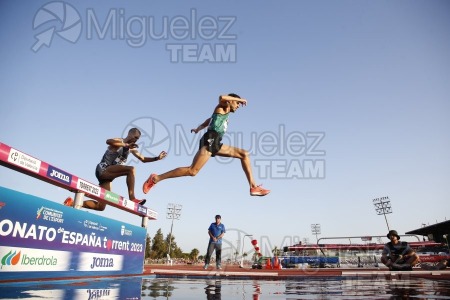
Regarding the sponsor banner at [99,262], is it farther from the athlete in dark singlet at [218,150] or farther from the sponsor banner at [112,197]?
the athlete in dark singlet at [218,150]

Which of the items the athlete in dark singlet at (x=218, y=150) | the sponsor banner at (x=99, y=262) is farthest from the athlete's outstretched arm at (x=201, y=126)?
the sponsor banner at (x=99, y=262)

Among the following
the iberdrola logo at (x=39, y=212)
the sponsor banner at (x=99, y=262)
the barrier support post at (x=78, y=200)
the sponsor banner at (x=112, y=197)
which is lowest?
the sponsor banner at (x=99, y=262)

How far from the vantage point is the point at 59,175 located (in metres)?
4.91

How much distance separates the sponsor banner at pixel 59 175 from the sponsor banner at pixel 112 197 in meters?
1.16

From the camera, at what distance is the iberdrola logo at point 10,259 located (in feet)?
12.2

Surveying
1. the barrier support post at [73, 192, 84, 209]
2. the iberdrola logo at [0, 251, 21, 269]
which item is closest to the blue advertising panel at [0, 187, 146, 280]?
the iberdrola logo at [0, 251, 21, 269]

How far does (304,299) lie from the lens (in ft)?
9.27

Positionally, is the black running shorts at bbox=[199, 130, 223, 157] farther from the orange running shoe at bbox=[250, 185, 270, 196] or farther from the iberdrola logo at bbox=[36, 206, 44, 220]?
the iberdrola logo at bbox=[36, 206, 44, 220]

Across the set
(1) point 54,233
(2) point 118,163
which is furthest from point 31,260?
(2) point 118,163

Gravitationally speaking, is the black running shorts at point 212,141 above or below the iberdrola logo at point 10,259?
above

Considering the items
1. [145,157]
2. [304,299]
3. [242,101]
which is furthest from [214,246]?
[304,299]

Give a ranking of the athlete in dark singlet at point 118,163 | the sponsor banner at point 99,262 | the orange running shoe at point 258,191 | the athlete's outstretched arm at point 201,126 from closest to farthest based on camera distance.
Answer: the sponsor banner at point 99,262 < the orange running shoe at point 258,191 < the athlete's outstretched arm at point 201,126 < the athlete in dark singlet at point 118,163

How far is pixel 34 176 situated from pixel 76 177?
91 centimetres

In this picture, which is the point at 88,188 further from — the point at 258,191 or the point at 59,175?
the point at 258,191
